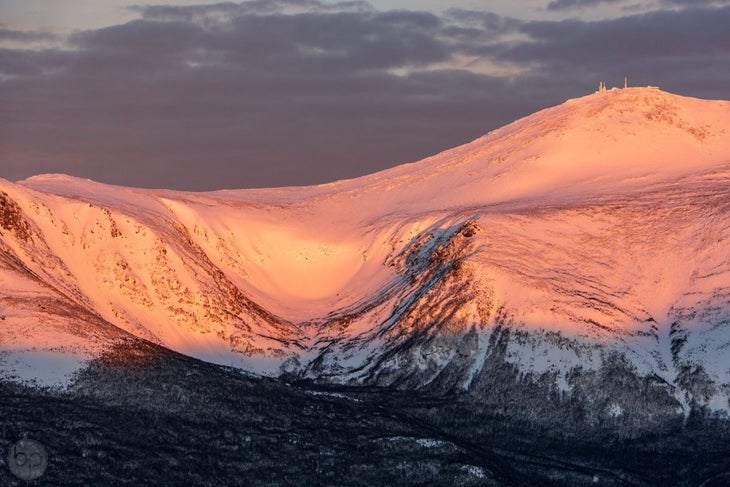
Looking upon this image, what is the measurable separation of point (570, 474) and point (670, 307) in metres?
33.1

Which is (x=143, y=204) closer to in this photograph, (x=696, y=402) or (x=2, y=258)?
(x=2, y=258)

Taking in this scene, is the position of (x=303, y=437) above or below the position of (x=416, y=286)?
below

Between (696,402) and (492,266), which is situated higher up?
(492,266)

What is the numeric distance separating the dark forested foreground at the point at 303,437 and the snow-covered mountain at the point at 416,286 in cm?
337

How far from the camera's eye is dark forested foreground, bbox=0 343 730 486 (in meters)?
107

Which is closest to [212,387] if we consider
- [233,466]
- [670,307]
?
[233,466]

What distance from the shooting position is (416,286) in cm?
15550

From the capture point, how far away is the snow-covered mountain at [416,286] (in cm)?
13375

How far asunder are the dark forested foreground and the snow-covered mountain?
3.37 m

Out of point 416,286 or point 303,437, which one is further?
point 416,286

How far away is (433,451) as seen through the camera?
115 metres

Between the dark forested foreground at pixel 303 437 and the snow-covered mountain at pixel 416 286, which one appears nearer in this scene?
the dark forested foreground at pixel 303 437

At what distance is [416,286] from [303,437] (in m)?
40.8

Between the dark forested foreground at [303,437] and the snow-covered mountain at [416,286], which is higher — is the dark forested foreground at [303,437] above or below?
below
